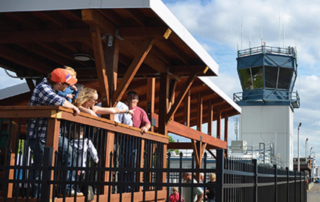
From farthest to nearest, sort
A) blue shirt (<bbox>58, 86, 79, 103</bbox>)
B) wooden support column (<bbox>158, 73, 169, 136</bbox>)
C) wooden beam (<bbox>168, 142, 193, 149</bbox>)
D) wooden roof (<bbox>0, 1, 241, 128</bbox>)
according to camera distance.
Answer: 1. wooden beam (<bbox>168, 142, 193, 149</bbox>)
2. wooden support column (<bbox>158, 73, 169, 136</bbox>)
3. wooden roof (<bbox>0, 1, 241, 128</bbox>)
4. blue shirt (<bbox>58, 86, 79, 103</bbox>)

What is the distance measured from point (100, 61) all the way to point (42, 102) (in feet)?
8.54

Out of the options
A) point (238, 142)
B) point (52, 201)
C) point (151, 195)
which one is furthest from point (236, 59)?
point (52, 201)

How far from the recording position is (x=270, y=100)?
4641cm

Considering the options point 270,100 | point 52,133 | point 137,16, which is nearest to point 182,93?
point 137,16

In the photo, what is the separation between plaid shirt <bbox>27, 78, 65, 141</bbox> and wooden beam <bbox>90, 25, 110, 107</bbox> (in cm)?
243

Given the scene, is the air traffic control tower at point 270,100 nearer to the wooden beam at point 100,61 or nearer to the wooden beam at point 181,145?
the wooden beam at point 181,145

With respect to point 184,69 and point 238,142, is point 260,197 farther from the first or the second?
point 238,142

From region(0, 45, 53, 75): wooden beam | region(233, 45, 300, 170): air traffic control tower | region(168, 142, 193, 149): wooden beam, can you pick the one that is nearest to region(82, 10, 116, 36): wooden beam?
region(0, 45, 53, 75): wooden beam

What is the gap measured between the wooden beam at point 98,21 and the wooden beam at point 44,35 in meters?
0.43

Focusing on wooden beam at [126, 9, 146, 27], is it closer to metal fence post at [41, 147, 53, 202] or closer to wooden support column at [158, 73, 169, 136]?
wooden support column at [158, 73, 169, 136]

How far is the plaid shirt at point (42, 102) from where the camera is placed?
4.91 metres

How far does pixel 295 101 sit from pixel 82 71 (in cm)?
3957

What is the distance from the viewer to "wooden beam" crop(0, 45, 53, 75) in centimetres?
951

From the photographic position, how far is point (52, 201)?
14.5 feet
